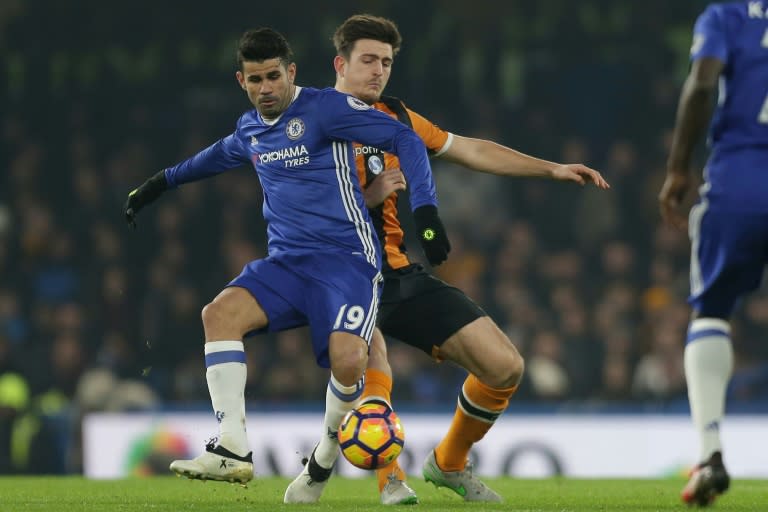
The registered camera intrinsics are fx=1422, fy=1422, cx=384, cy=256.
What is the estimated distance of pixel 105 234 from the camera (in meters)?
14.8

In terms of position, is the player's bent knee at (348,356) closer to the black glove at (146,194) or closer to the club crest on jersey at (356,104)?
the club crest on jersey at (356,104)

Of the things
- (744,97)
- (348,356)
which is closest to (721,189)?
(744,97)

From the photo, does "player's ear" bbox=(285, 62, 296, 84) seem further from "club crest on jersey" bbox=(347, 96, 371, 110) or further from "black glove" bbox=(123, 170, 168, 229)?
"black glove" bbox=(123, 170, 168, 229)

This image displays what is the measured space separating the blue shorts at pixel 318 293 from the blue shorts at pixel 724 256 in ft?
4.77

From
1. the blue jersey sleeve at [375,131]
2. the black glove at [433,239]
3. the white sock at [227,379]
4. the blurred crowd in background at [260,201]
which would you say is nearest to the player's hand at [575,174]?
the blue jersey sleeve at [375,131]

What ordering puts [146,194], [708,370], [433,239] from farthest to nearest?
[146,194] → [433,239] → [708,370]

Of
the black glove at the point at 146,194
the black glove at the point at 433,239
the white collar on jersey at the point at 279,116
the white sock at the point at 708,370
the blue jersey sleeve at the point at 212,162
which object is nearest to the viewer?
the white sock at the point at 708,370

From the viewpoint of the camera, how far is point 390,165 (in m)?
6.60

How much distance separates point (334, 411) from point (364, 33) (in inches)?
70.0

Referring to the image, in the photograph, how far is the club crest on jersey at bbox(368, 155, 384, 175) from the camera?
652 cm

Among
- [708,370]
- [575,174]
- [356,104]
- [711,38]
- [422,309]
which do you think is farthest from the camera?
[422,309]

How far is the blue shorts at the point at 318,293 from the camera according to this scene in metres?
5.89

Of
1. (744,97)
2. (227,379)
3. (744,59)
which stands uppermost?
(744,59)

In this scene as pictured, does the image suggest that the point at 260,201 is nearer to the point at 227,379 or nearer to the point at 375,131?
the point at 375,131
